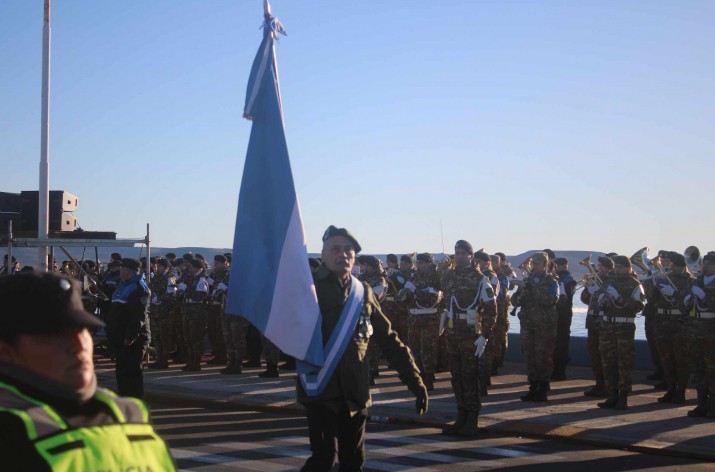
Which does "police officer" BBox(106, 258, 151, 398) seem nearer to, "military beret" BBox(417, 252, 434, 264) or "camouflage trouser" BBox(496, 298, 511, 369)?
"military beret" BBox(417, 252, 434, 264)

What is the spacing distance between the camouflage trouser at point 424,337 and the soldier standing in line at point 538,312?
5.27 feet

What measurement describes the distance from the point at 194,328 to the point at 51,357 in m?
17.0

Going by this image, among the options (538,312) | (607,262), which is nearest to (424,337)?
(538,312)

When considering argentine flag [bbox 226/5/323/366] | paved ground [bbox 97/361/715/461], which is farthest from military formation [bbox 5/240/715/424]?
argentine flag [bbox 226/5/323/366]

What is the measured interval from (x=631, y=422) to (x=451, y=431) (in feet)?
8.53

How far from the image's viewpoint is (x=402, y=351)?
7160 mm

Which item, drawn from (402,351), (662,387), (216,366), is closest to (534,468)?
(402,351)

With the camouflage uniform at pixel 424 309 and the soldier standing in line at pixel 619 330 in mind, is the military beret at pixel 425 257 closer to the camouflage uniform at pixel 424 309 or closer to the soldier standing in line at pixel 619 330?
the camouflage uniform at pixel 424 309

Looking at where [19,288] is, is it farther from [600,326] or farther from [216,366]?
[216,366]

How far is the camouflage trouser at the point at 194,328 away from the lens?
752 inches

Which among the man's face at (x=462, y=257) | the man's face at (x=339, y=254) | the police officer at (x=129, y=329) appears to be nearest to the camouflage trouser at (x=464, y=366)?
the man's face at (x=462, y=257)

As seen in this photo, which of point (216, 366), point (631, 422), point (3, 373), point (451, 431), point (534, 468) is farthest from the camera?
point (216, 366)

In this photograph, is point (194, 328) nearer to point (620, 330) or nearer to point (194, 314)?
point (194, 314)

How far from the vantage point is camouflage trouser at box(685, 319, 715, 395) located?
42.5ft
